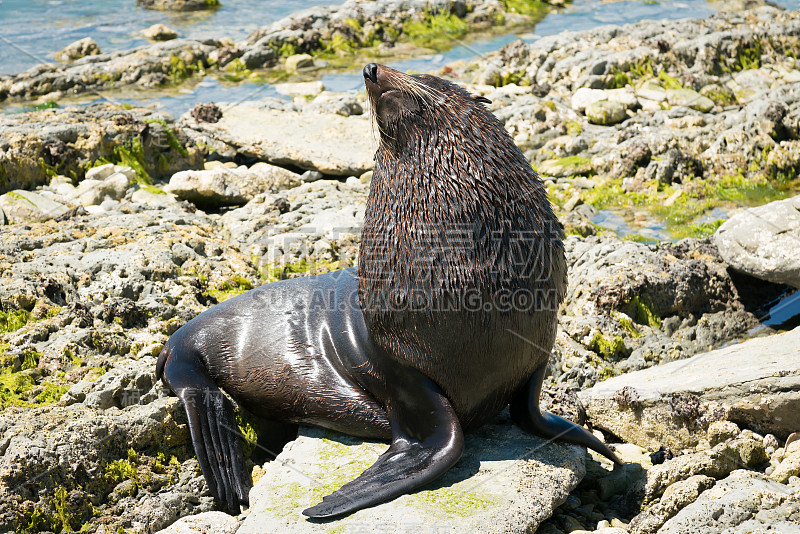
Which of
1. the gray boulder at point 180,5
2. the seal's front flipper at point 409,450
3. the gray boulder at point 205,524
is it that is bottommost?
the gray boulder at point 205,524

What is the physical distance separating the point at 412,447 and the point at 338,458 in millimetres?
542

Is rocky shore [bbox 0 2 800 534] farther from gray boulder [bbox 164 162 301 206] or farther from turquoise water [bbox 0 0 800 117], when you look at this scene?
turquoise water [bbox 0 0 800 117]

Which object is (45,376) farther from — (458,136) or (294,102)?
(294,102)

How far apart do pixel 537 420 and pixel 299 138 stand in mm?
7448

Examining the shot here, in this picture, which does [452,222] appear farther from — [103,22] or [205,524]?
[103,22]

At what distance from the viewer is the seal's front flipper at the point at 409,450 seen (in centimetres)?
399

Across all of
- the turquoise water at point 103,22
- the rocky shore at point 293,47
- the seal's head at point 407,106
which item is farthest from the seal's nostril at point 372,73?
the turquoise water at point 103,22

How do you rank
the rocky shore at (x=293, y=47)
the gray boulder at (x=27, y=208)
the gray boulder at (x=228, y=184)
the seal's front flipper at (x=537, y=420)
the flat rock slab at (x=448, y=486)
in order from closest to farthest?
1. the flat rock slab at (x=448, y=486)
2. the seal's front flipper at (x=537, y=420)
3. the gray boulder at (x=27, y=208)
4. the gray boulder at (x=228, y=184)
5. the rocky shore at (x=293, y=47)

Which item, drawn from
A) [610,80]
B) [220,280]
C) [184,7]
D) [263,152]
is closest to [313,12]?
[184,7]

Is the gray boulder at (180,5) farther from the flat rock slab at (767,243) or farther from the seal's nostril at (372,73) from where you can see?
the seal's nostril at (372,73)

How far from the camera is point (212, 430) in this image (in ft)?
16.5

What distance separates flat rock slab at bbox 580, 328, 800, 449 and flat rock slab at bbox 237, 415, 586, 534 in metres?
0.91

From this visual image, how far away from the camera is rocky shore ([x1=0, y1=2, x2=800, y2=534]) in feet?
14.4

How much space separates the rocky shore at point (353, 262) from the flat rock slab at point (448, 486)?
0.02m
